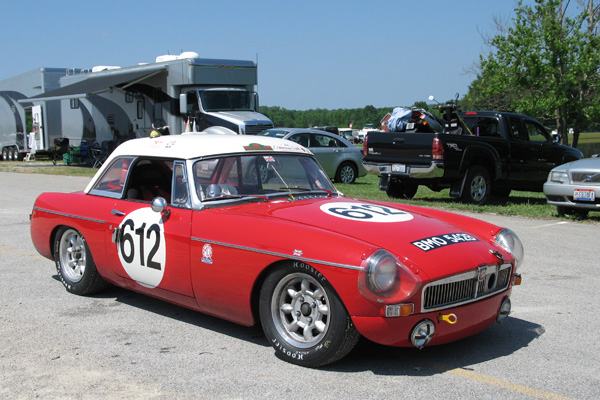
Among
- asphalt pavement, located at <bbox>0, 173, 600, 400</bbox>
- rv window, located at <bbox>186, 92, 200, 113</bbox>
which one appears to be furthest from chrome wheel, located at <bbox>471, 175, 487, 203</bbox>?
rv window, located at <bbox>186, 92, 200, 113</bbox>

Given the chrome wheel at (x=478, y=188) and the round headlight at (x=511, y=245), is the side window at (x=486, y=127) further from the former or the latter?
the round headlight at (x=511, y=245)

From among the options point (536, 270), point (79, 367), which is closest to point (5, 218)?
point (79, 367)

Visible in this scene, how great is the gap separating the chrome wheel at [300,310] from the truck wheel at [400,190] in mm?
10097

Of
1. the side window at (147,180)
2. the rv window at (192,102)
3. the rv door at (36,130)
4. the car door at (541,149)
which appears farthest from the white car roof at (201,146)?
the rv door at (36,130)

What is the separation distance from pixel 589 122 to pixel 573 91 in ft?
6.15

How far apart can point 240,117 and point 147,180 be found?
15.4 metres

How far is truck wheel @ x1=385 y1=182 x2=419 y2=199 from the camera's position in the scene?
14.2 m

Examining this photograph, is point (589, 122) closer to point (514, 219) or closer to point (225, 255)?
point (514, 219)

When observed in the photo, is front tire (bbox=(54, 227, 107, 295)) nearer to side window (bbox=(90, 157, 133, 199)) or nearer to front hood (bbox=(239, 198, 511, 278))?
side window (bbox=(90, 157, 133, 199))

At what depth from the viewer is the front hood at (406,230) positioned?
3934 mm

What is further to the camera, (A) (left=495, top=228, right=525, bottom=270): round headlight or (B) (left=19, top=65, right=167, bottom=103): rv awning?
(B) (left=19, top=65, right=167, bottom=103): rv awning

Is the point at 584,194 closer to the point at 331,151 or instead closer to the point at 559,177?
the point at 559,177

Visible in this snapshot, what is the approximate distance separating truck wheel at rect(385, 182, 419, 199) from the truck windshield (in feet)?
29.2

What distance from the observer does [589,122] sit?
86.8 ft
